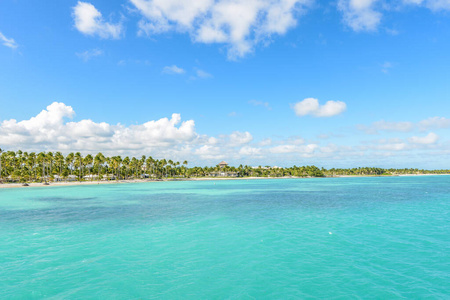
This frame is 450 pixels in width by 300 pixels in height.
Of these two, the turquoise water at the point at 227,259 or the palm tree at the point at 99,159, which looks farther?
the palm tree at the point at 99,159

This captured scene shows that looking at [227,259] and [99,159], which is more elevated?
[99,159]

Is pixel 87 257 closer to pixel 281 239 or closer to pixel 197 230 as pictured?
pixel 197 230

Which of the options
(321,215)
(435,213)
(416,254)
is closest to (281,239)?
(416,254)

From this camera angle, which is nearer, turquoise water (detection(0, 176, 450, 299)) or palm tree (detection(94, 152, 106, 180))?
turquoise water (detection(0, 176, 450, 299))

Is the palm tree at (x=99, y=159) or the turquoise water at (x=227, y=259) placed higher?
the palm tree at (x=99, y=159)

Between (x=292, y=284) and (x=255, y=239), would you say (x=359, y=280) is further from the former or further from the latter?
(x=255, y=239)

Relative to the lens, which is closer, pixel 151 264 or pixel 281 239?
pixel 151 264

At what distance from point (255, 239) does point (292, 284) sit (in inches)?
369

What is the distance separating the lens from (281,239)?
2438cm

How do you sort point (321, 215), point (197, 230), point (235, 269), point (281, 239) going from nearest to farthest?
point (235, 269), point (281, 239), point (197, 230), point (321, 215)

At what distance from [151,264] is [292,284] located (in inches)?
380

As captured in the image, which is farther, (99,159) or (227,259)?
(99,159)

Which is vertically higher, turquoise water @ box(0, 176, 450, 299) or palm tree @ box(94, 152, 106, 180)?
palm tree @ box(94, 152, 106, 180)

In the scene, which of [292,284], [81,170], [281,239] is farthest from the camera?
[81,170]
